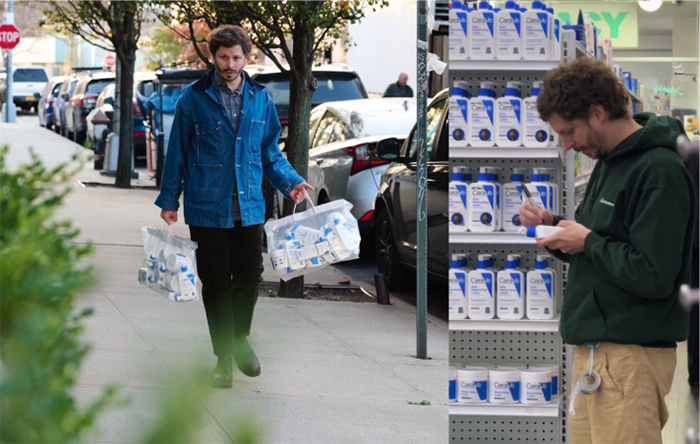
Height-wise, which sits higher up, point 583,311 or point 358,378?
point 583,311

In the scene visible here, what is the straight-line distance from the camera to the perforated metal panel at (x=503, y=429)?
5.11 meters

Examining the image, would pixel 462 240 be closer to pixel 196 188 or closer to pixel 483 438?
pixel 483 438

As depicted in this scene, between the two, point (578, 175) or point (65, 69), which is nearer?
point (578, 175)

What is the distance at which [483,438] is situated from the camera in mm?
5203

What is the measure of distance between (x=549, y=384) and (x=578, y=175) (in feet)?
3.08

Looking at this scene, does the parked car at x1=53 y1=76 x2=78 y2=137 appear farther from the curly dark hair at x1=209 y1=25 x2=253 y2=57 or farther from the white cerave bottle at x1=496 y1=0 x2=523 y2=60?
the white cerave bottle at x1=496 y1=0 x2=523 y2=60

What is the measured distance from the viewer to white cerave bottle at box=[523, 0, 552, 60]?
4766 mm

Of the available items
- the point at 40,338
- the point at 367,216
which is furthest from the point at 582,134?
the point at 367,216

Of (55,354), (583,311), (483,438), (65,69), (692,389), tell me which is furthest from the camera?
(65,69)

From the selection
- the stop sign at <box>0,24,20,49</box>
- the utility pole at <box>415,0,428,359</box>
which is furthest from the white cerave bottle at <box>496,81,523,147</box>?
the stop sign at <box>0,24,20,49</box>

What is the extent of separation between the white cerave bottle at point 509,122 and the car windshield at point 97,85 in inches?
1007

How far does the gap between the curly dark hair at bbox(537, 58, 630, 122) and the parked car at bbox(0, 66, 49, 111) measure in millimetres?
51569

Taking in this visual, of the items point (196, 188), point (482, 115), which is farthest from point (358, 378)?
point (482, 115)

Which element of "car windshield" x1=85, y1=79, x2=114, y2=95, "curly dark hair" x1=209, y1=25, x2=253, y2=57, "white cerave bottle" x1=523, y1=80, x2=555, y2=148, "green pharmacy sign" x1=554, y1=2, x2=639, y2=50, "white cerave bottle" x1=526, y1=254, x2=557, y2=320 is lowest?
"white cerave bottle" x1=526, y1=254, x2=557, y2=320
